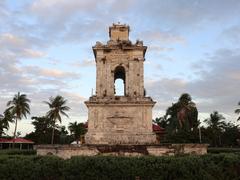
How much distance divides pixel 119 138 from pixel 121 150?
2.11 metres

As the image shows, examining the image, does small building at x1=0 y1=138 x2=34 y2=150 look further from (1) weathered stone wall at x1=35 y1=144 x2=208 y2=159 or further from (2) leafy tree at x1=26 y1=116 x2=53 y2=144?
(1) weathered stone wall at x1=35 y1=144 x2=208 y2=159

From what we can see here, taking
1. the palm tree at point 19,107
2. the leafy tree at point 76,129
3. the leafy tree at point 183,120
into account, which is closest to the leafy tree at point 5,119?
the palm tree at point 19,107

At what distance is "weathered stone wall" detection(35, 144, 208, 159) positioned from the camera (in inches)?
768

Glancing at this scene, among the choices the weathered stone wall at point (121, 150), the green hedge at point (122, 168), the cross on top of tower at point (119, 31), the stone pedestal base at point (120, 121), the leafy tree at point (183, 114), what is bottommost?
the green hedge at point (122, 168)

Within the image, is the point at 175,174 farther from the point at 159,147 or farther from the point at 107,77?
the point at 107,77

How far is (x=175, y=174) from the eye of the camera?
15.8 meters

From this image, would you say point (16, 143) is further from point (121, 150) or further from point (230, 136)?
point (121, 150)

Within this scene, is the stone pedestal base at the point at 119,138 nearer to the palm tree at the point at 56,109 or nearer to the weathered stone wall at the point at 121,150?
the weathered stone wall at the point at 121,150

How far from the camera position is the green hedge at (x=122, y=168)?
51.6 feet

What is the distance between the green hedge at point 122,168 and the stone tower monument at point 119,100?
5386 mm

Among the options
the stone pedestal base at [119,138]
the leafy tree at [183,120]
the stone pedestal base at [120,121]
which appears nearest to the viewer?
the stone pedestal base at [119,138]

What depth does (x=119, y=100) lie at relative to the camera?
2233 cm

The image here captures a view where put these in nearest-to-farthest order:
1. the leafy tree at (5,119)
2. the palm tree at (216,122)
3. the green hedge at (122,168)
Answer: the green hedge at (122,168)
the leafy tree at (5,119)
the palm tree at (216,122)

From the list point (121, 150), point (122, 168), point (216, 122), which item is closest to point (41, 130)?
point (216, 122)
